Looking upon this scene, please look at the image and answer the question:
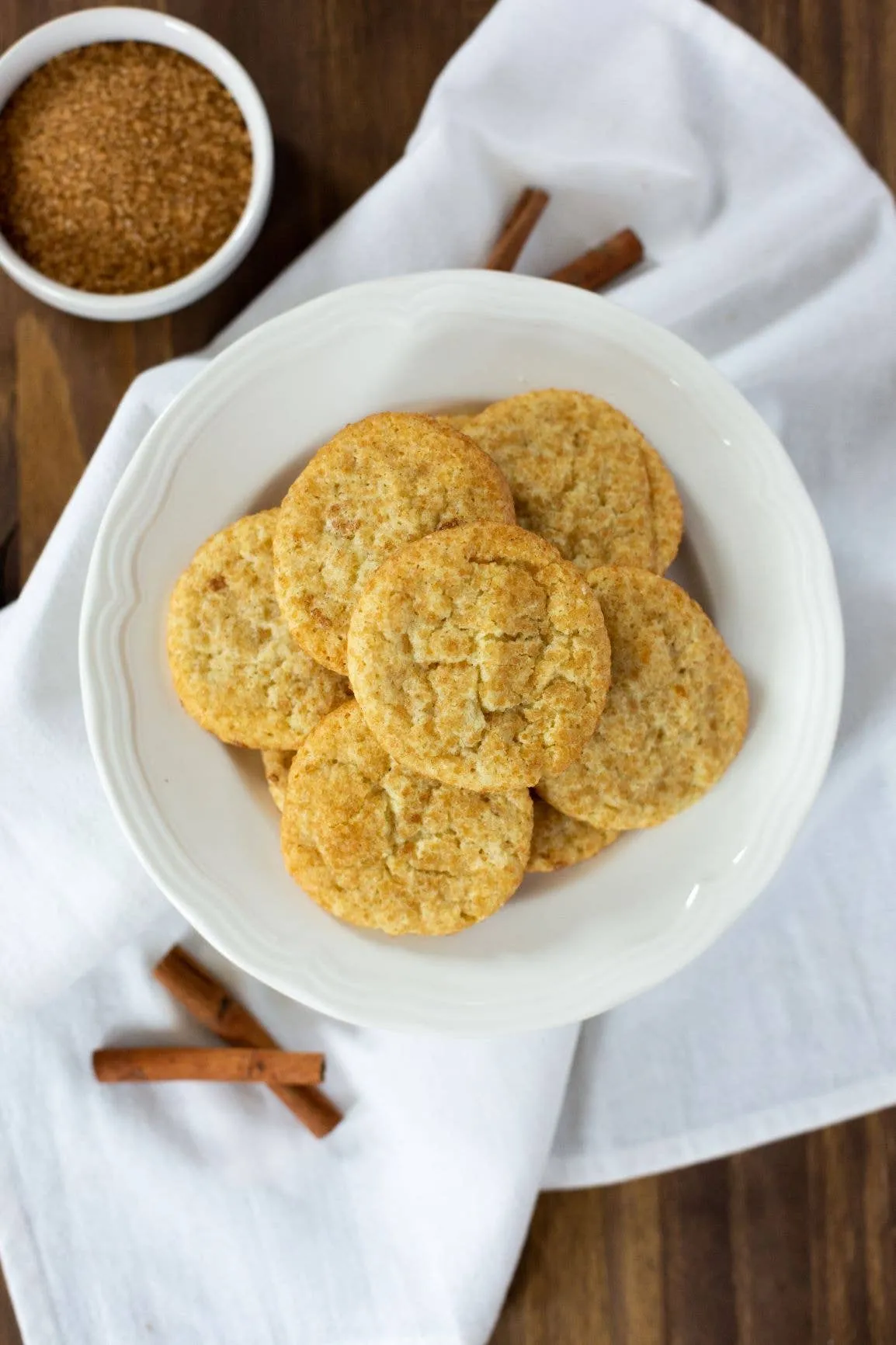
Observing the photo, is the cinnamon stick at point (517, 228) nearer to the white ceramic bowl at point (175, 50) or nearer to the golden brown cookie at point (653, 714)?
the white ceramic bowl at point (175, 50)

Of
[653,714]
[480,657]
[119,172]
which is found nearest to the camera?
[480,657]

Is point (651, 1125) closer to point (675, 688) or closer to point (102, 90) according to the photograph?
point (675, 688)

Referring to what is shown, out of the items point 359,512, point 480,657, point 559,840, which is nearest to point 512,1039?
point 559,840

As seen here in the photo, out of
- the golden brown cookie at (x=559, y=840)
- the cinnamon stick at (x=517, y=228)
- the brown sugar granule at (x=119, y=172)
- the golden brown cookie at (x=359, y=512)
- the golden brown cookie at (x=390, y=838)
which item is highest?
the brown sugar granule at (x=119, y=172)

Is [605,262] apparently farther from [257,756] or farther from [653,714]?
[257,756]

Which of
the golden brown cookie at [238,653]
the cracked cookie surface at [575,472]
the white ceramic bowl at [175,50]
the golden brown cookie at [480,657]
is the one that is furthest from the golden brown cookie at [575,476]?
the white ceramic bowl at [175,50]

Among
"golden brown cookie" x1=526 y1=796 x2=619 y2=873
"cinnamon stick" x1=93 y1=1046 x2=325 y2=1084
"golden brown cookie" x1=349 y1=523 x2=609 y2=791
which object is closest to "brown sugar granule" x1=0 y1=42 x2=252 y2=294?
"golden brown cookie" x1=349 y1=523 x2=609 y2=791
